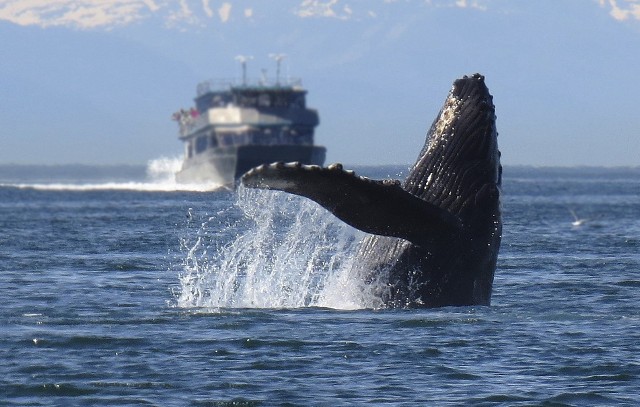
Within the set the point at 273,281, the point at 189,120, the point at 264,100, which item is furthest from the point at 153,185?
the point at 273,281

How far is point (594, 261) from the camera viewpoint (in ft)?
83.4

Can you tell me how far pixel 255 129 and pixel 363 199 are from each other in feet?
247

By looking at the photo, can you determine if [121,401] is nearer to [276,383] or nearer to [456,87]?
[276,383]

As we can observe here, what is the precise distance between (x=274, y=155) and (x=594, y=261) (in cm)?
5889

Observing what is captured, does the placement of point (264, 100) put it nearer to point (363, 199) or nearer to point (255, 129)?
point (255, 129)

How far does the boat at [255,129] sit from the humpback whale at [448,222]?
225 ft

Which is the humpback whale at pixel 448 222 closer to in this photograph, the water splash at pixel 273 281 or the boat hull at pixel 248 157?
the water splash at pixel 273 281

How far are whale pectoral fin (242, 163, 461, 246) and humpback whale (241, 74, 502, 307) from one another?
19mm

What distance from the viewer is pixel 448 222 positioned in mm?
13867

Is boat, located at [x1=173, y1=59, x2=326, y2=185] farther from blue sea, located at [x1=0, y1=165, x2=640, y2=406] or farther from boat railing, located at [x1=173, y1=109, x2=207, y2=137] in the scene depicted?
blue sea, located at [x1=0, y1=165, x2=640, y2=406]

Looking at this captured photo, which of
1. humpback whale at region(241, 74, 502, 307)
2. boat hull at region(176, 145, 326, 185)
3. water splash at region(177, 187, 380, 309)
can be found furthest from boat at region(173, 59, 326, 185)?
humpback whale at region(241, 74, 502, 307)

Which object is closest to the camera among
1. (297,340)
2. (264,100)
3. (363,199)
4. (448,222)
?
(363,199)

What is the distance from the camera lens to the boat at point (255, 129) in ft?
277

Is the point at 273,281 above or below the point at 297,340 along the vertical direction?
above
